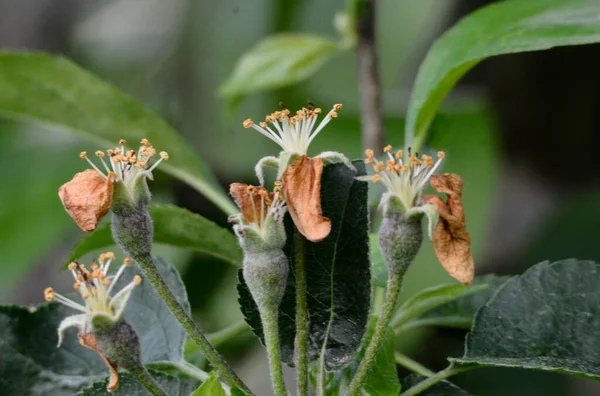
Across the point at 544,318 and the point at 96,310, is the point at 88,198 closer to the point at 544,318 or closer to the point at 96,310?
the point at 96,310

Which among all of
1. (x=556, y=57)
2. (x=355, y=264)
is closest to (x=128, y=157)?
(x=355, y=264)

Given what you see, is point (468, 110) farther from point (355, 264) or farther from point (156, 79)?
point (355, 264)

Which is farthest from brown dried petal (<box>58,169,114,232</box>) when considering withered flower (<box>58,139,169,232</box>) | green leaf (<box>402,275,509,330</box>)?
green leaf (<box>402,275,509,330</box>)

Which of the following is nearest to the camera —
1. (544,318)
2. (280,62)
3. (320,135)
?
(544,318)

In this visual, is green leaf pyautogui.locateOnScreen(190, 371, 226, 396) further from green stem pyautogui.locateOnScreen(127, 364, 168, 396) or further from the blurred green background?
the blurred green background

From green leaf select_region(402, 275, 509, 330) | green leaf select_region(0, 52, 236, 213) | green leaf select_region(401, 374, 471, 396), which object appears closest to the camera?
green leaf select_region(401, 374, 471, 396)

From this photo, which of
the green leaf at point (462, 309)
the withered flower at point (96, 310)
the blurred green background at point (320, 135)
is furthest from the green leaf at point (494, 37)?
the blurred green background at point (320, 135)

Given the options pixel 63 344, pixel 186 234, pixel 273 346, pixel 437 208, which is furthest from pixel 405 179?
pixel 63 344
